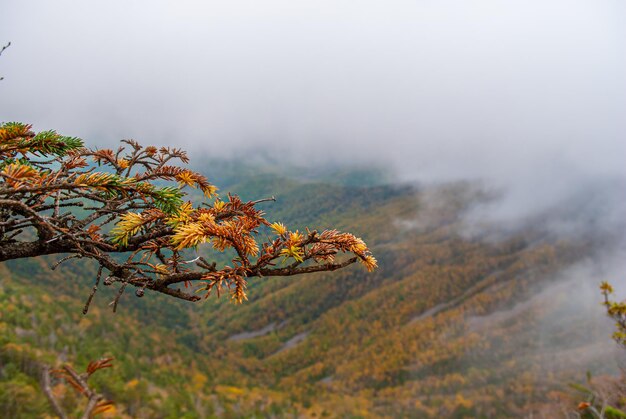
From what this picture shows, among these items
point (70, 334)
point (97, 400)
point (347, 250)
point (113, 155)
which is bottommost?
point (97, 400)

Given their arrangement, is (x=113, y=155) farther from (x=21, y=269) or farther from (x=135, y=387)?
(x=21, y=269)

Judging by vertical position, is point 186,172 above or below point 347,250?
above

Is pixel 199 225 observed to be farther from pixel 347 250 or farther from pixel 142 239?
pixel 347 250

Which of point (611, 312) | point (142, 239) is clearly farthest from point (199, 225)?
point (611, 312)

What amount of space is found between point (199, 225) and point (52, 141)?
1869 mm

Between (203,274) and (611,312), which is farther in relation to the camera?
(611,312)

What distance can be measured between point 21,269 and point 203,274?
7550 inches

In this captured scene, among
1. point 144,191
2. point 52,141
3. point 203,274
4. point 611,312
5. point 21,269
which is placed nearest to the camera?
point 203,274

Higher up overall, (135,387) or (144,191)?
(135,387)

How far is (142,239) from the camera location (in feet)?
9.78

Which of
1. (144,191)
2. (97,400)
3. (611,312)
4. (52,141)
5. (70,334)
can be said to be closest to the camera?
(97,400)

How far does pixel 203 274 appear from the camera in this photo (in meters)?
2.59

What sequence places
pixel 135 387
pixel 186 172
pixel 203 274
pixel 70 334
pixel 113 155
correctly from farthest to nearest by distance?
pixel 70 334
pixel 135 387
pixel 113 155
pixel 186 172
pixel 203 274

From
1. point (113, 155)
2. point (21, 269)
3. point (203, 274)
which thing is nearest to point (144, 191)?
point (203, 274)
